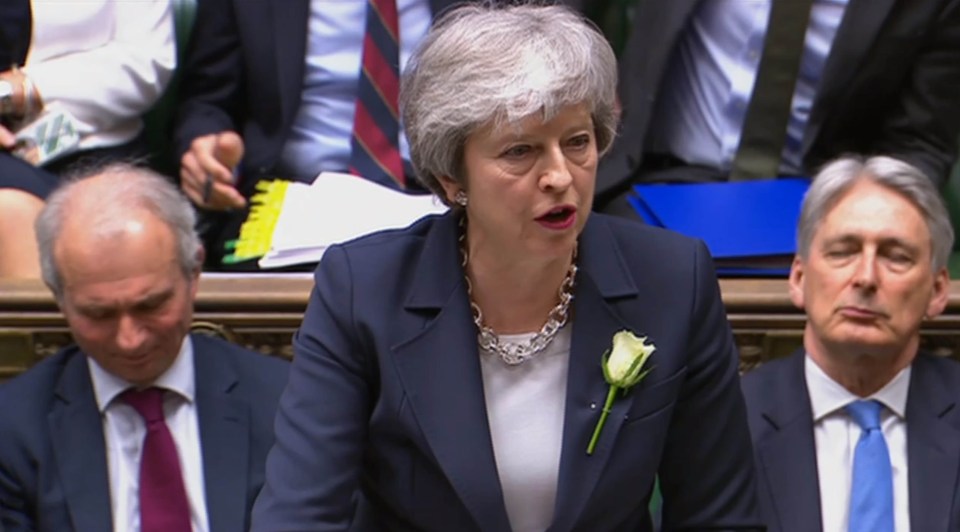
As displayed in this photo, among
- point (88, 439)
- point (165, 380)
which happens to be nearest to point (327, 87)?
point (165, 380)

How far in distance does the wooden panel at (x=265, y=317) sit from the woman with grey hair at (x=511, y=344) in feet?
2.46

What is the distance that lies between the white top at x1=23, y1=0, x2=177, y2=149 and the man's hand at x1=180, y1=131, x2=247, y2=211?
0.54ft

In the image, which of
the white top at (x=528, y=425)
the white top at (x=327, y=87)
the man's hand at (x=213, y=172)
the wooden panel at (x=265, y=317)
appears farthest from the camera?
the white top at (x=327, y=87)

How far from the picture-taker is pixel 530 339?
1.61 meters

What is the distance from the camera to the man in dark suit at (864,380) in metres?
2.10

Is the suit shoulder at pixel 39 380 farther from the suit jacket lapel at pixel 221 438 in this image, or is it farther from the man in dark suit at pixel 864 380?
the man in dark suit at pixel 864 380

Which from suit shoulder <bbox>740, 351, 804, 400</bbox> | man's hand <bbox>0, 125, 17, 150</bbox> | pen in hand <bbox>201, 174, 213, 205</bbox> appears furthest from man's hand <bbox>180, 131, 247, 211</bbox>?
suit shoulder <bbox>740, 351, 804, 400</bbox>

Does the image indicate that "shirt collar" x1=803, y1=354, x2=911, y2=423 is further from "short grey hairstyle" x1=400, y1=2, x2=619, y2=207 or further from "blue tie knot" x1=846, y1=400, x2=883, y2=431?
"short grey hairstyle" x1=400, y1=2, x2=619, y2=207

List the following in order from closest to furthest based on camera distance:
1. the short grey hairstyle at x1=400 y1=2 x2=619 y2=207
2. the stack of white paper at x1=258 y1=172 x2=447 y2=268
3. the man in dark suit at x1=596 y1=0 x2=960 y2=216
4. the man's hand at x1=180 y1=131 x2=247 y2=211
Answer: the short grey hairstyle at x1=400 y1=2 x2=619 y2=207
the stack of white paper at x1=258 y1=172 x2=447 y2=268
the man's hand at x1=180 y1=131 x2=247 y2=211
the man in dark suit at x1=596 y1=0 x2=960 y2=216

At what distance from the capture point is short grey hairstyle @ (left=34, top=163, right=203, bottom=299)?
2.15 meters

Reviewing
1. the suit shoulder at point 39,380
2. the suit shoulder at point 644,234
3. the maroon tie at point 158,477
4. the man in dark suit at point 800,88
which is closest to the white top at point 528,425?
the suit shoulder at point 644,234

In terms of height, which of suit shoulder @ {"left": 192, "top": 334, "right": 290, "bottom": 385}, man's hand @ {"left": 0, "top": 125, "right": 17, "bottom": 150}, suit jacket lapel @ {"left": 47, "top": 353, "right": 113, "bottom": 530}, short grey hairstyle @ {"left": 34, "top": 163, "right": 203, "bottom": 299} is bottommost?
suit jacket lapel @ {"left": 47, "top": 353, "right": 113, "bottom": 530}

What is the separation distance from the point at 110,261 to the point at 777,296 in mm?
960

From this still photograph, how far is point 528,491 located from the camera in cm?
157
